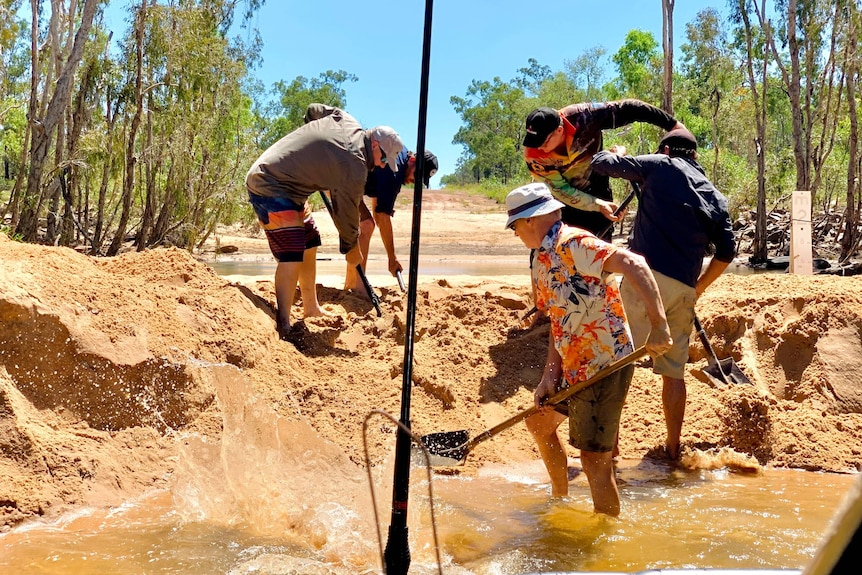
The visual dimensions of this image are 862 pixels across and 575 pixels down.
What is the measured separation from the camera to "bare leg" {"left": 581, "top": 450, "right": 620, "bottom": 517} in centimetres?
328

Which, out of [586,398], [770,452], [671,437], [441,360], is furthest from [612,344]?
[441,360]

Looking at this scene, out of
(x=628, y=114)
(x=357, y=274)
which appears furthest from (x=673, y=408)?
(x=357, y=274)

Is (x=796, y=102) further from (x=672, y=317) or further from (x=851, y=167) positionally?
(x=672, y=317)

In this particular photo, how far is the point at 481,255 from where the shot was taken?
17422mm

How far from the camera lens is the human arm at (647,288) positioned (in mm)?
2916

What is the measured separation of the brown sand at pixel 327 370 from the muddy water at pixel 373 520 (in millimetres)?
159

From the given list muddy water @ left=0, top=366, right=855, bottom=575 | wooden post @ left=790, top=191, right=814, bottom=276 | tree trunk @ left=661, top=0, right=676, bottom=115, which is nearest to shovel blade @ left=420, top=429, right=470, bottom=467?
muddy water @ left=0, top=366, right=855, bottom=575

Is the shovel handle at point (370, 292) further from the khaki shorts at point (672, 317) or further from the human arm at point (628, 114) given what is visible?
the khaki shorts at point (672, 317)

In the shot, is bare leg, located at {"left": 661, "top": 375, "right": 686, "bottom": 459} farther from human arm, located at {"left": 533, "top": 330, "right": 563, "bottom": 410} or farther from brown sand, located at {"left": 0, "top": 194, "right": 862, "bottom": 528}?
human arm, located at {"left": 533, "top": 330, "right": 563, "bottom": 410}

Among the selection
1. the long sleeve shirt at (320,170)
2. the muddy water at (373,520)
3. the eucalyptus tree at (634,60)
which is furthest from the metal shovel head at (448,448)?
the eucalyptus tree at (634,60)

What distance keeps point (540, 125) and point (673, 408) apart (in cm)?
177

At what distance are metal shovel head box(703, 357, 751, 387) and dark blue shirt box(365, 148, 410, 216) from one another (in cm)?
246

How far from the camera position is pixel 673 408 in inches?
169

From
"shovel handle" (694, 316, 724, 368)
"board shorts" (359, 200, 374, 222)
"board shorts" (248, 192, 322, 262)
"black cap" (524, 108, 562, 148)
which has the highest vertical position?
"black cap" (524, 108, 562, 148)
